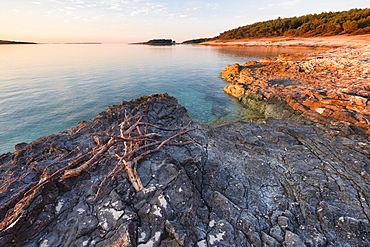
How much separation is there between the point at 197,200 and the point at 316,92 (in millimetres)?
15268

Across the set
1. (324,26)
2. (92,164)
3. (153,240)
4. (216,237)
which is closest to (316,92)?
(216,237)

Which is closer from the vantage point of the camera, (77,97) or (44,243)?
(44,243)

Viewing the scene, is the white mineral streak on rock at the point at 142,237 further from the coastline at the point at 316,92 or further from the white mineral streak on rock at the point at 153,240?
the coastline at the point at 316,92

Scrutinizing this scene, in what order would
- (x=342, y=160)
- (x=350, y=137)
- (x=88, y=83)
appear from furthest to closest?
1. (x=88, y=83)
2. (x=350, y=137)
3. (x=342, y=160)

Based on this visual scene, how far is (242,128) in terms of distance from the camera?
32.0 feet

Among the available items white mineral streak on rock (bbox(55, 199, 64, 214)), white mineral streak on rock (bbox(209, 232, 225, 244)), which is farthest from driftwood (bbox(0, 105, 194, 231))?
white mineral streak on rock (bbox(209, 232, 225, 244))

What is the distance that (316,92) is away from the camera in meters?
13.8

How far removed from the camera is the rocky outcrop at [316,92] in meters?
10.8

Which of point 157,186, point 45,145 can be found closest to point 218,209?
point 157,186

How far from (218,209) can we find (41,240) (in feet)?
14.6

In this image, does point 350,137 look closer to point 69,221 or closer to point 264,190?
point 264,190

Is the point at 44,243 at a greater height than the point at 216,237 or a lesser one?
greater

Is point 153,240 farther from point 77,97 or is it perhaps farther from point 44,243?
point 77,97

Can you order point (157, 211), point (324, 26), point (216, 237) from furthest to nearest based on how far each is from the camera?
point (324, 26) < point (157, 211) < point (216, 237)
